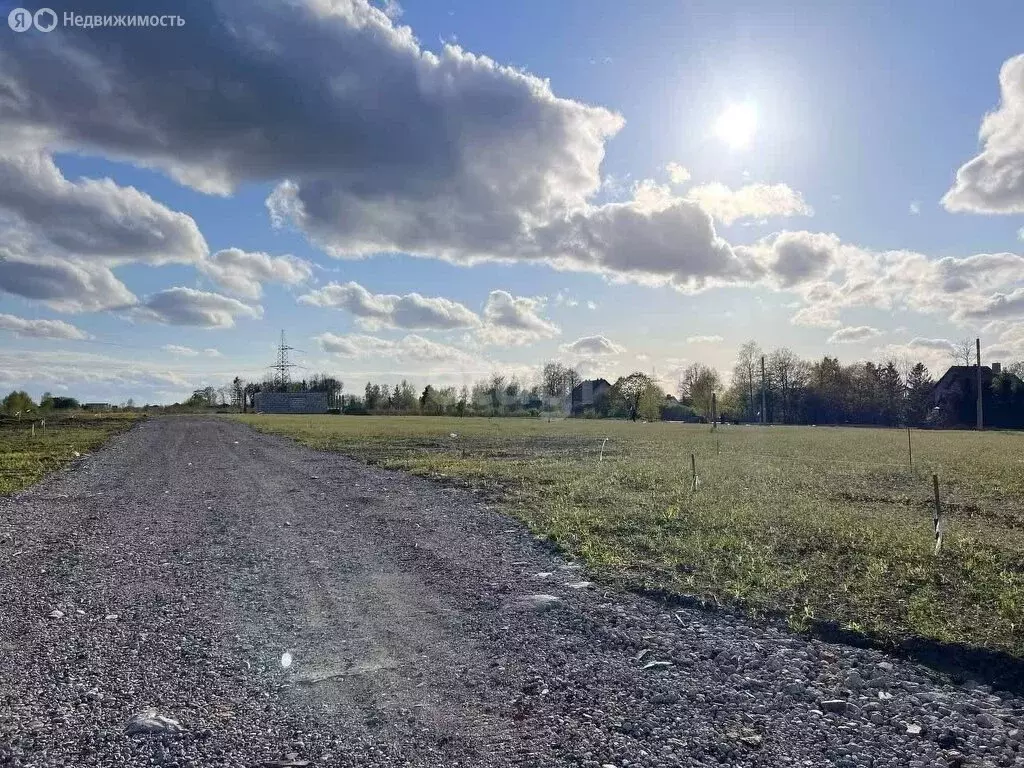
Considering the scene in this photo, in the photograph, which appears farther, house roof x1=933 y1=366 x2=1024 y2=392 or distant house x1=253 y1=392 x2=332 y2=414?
distant house x1=253 y1=392 x2=332 y2=414

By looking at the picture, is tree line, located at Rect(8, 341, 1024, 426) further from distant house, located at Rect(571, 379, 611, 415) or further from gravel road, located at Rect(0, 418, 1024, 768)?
gravel road, located at Rect(0, 418, 1024, 768)

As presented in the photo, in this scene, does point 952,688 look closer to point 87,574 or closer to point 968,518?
point 87,574

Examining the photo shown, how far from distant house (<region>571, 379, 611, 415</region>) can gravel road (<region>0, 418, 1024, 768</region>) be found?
116 meters

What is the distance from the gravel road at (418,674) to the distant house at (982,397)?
Answer: 82.2m

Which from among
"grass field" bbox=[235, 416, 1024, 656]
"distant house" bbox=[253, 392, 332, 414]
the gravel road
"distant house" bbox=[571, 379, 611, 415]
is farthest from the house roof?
"distant house" bbox=[253, 392, 332, 414]

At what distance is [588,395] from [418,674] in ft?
441

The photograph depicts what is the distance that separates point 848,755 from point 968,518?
10.1 m

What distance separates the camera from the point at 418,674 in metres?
4.51

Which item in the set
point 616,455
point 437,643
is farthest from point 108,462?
point 437,643

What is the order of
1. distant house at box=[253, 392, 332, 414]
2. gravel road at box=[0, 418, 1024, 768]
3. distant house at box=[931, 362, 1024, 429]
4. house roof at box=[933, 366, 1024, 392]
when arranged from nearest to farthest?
1. gravel road at box=[0, 418, 1024, 768]
2. distant house at box=[931, 362, 1024, 429]
3. house roof at box=[933, 366, 1024, 392]
4. distant house at box=[253, 392, 332, 414]

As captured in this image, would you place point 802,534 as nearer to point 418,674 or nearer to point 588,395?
point 418,674

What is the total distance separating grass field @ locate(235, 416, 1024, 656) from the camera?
238 inches

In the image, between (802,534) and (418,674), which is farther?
(802,534)

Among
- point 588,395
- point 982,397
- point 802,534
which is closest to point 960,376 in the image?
point 982,397
